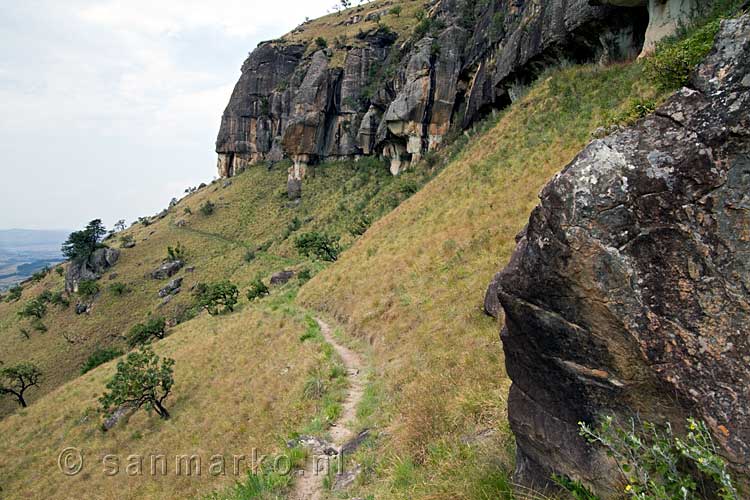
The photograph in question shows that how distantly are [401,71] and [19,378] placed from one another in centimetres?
5060

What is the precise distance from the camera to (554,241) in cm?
282

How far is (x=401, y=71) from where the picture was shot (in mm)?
52438

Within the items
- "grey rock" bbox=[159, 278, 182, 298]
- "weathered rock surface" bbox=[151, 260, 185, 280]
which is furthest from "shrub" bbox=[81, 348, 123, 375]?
"weathered rock surface" bbox=[151, 260, 185, 280]

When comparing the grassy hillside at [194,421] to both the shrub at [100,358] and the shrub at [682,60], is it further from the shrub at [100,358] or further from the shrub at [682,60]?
the shrub at [682,60]

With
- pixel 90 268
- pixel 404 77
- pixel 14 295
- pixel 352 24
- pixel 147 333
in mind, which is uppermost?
pixel 352 24

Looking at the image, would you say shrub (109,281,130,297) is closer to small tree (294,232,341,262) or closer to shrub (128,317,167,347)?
shrub (128,317,167,347)

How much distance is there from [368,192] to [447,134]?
41.9 ft

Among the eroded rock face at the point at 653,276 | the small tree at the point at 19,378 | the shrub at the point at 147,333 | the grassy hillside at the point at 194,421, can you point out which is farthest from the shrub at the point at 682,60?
the small tree at the point at 19,378

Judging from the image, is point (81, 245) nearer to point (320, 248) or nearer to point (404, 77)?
point (320, 248)

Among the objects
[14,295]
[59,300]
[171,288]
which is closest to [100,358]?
[171,288]

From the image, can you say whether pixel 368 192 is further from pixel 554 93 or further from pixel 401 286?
pixel 401 286

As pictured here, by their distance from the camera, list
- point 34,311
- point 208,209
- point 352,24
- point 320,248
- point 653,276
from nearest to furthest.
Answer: point 653,276 → point 320,248 → point 34,311 → point 208,209 → point 352,24

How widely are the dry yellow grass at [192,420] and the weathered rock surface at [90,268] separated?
3397 cm

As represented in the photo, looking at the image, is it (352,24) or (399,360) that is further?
(352,24)
